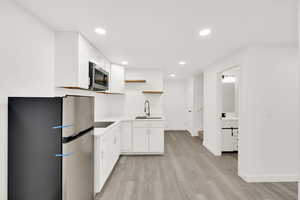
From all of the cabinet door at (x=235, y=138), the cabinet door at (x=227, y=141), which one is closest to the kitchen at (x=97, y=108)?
the cabinet door at (x=227, y=141)

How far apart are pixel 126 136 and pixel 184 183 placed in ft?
6.21

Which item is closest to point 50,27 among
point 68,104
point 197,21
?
point 68,104

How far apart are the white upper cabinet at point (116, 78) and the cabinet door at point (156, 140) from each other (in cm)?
136

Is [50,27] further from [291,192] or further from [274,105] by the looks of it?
[291,192]

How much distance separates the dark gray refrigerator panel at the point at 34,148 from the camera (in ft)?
4.75

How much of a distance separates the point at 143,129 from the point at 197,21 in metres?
2.85

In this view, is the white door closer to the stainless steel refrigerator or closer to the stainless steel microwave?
the stainless steel microwave

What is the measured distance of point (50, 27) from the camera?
216 cm

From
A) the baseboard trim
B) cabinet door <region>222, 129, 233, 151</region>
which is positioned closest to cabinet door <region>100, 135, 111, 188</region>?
the baseboard trim

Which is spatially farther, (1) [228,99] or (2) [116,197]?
(1) [228,99]

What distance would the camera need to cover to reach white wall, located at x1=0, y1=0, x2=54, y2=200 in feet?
4.84

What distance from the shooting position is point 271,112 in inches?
111

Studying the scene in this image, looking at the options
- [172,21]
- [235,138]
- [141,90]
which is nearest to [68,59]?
[172,21]

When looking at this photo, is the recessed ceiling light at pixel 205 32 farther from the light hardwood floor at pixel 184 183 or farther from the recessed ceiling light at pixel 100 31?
the light hardwood floor at pixel 184 183
